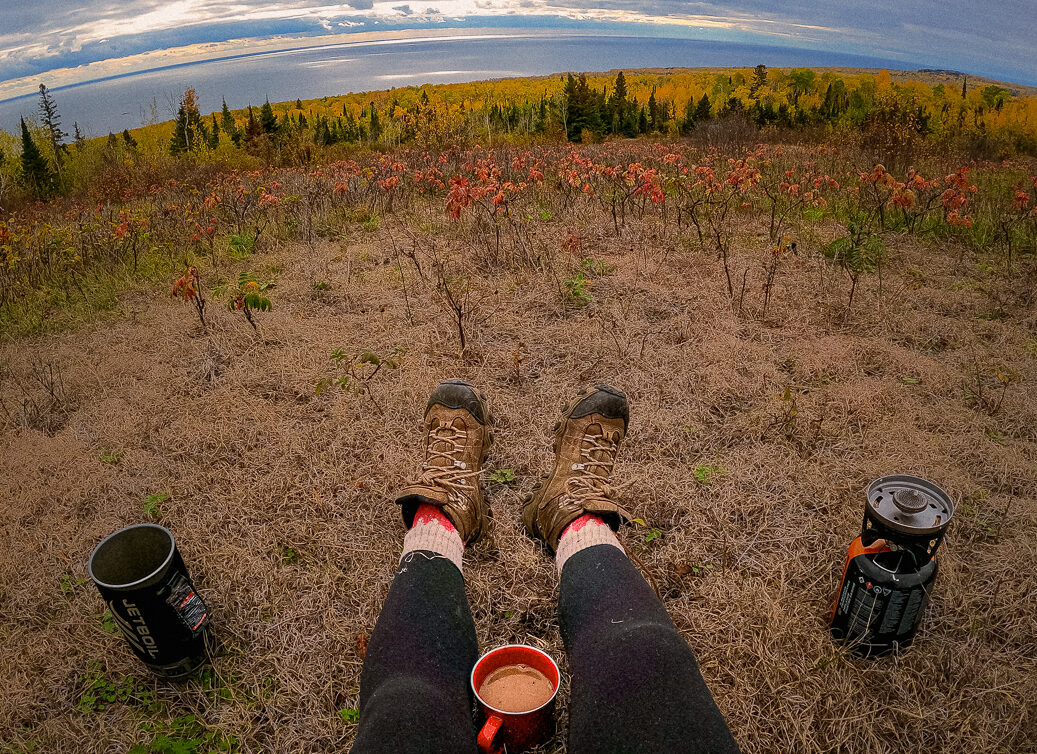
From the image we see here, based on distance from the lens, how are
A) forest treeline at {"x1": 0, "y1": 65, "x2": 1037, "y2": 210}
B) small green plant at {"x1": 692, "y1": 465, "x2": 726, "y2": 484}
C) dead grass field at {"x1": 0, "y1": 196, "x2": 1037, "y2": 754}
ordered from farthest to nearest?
forest treeline at {"x1": 0, "y1": 65, "x2": 1037, "y2": 210} → small green plant at {"x1": 692, "y1": 465, "x2": 726, "y2": 484} → dead grass field at {"x1": 0, "y1": 196, "x2": 1037, "y2": 754}

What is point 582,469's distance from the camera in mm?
2174

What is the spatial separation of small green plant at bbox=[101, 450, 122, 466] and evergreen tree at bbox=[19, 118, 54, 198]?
1754cm

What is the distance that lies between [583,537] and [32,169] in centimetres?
2100

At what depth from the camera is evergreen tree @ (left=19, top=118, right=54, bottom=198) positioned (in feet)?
49.5

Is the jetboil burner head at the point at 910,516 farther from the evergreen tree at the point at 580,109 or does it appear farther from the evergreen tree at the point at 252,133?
the evergreen tree at the point at 580,109

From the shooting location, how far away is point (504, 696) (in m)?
1.43

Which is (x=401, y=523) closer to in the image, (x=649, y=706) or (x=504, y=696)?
(x=504, y=696)

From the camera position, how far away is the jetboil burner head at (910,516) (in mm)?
1543

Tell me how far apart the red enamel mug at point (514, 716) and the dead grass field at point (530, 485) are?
0.28m

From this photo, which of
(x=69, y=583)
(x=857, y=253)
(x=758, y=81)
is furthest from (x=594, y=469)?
(x=758, y=81)

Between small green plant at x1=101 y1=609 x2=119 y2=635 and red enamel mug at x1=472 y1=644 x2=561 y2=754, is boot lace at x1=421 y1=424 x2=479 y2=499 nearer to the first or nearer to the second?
red enamel mug at x1=472 y1=644 x2=561 y2=754

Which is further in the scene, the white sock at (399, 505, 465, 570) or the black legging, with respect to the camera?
the white sock at (399, 505, 465, 570)

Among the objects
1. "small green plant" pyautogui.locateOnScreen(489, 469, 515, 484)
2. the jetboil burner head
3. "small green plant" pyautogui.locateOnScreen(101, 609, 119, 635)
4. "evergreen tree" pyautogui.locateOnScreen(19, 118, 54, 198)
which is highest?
the jetboil burner head

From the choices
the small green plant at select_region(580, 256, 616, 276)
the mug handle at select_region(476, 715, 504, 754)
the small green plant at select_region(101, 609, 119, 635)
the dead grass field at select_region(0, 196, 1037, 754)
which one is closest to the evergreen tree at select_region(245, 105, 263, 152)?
the dead grass field at select_region(0, 196, 1037, 754)
